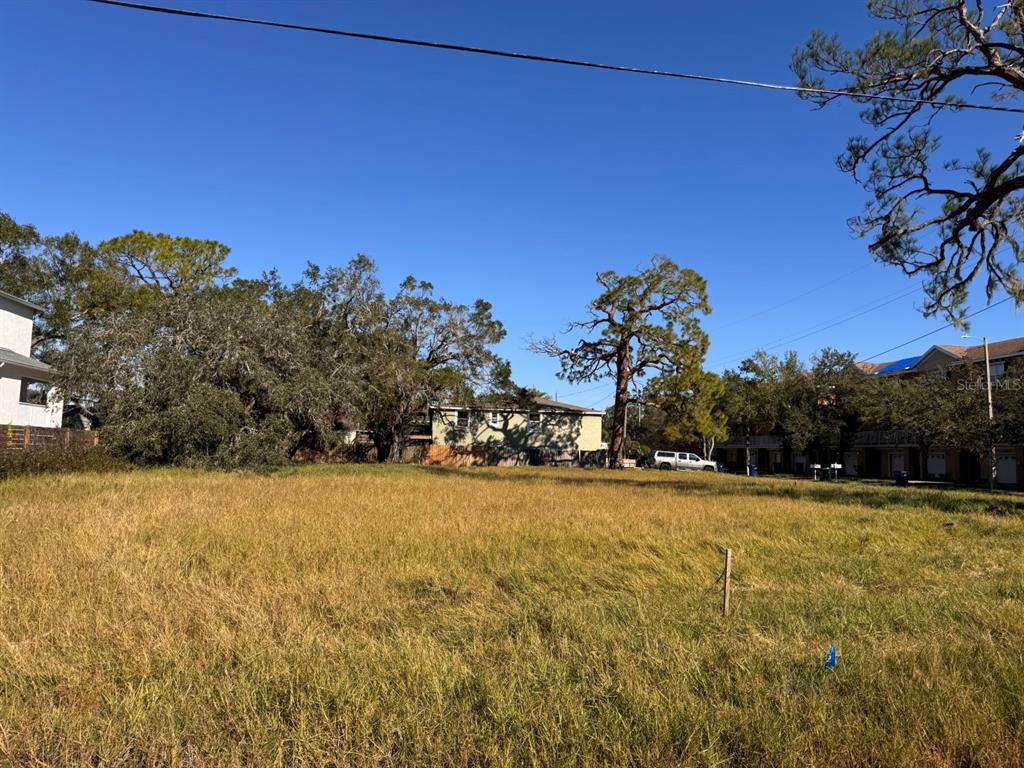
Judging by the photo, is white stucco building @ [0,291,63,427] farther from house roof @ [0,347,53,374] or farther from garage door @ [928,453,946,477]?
garage door @ [928,453,946,477]

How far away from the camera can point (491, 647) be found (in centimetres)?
496

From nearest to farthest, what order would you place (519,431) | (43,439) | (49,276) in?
(43,439), (49,276), (519,431)

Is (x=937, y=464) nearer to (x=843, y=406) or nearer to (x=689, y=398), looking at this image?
(x=843, y=406)

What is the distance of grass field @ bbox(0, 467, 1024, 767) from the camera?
135 inches

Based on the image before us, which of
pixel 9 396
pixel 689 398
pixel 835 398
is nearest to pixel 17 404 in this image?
pixel 9 396

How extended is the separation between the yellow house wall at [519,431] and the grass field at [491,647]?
41757 mm

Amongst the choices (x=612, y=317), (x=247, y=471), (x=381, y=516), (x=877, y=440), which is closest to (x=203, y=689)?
(x=381, y=516)

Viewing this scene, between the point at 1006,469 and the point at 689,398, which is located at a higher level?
the point at 689,398

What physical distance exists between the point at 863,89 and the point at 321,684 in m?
17.7

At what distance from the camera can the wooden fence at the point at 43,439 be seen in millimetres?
21531

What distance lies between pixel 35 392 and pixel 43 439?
24007mm

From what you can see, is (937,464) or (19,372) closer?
(19,372)

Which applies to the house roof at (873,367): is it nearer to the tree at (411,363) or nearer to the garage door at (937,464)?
the garage door at (937,464)

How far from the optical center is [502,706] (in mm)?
3764
